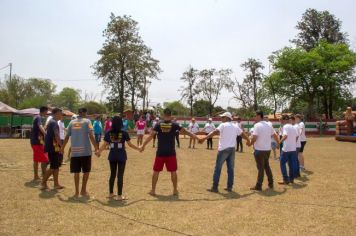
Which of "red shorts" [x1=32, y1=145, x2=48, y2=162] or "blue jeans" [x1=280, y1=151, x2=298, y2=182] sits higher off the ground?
"red shorts" [x1=32, y1=145, x2=48, y2=162]

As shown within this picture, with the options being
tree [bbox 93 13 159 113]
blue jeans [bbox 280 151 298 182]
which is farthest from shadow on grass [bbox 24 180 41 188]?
tree [bbox 93 13 159 113]

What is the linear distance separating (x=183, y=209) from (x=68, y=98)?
350 ft

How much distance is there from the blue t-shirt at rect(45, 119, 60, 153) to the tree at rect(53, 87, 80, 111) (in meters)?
95.5

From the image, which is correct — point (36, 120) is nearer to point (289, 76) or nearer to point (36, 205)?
point (36, 205)

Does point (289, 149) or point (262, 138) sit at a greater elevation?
point (262, 138)

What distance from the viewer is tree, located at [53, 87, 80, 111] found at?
10348 cm

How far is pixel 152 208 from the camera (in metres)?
7.44

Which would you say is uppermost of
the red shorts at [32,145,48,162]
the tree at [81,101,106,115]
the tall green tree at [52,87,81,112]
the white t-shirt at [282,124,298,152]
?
the tall green tree at [52,87,81,112]

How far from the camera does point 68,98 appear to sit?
110 m

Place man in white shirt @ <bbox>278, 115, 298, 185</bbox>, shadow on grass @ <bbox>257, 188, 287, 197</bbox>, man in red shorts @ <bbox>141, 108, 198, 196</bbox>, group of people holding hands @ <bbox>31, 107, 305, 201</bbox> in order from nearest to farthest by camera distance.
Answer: group of people holding hands @ <bbox>31, 107, 305, 201</bbox>, man in red shorts @ <bbox>141, 108, 198, 196</bbox>, shadow on grass @ <bbox>257, 188, 287, 197</bbox>, man in white shirt @ <bbox>278, 115, 298, 185</bbox>

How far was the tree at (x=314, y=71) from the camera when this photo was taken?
144 ft

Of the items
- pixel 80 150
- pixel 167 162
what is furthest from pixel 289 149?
pixel 80 150

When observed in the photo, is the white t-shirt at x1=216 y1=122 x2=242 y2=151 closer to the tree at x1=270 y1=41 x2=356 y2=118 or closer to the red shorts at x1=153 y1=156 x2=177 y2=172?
the red shorts at x1=153 y1=156 x2=177 y2=172

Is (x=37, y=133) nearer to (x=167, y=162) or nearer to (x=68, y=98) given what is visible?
(x=167, y=162)
